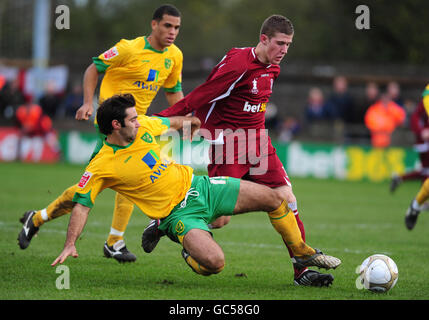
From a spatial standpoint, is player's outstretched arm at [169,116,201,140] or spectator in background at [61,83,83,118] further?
spectator in background at [61,83,83,118]

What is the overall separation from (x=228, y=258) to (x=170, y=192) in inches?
72.0

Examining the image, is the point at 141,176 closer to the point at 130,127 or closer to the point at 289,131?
the point at 130,127

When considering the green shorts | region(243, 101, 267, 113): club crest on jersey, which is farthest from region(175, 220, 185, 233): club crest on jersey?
region(243, 101, 267, 113): club crest on jersey

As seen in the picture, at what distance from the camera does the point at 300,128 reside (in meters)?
22.6

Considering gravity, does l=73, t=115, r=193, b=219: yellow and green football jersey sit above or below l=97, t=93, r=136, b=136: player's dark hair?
below

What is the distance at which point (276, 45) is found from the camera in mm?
7137

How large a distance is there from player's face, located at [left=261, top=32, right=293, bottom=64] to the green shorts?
4.54ft

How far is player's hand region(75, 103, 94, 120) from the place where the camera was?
7203mm

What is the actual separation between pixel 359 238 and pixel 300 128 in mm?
12739

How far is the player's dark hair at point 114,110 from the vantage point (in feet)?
20.5

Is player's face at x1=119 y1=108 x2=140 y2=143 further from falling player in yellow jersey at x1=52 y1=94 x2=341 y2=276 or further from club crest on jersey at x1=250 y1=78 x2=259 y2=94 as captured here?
club crest on jersey at x1=250 y1=78 x2=259 y2=94

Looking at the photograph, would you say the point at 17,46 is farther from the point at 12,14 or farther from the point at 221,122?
the point at 221,122

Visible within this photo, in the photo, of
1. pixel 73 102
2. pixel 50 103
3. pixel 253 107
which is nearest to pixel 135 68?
pixel 253 107

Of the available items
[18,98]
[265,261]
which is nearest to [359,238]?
[265,261]
